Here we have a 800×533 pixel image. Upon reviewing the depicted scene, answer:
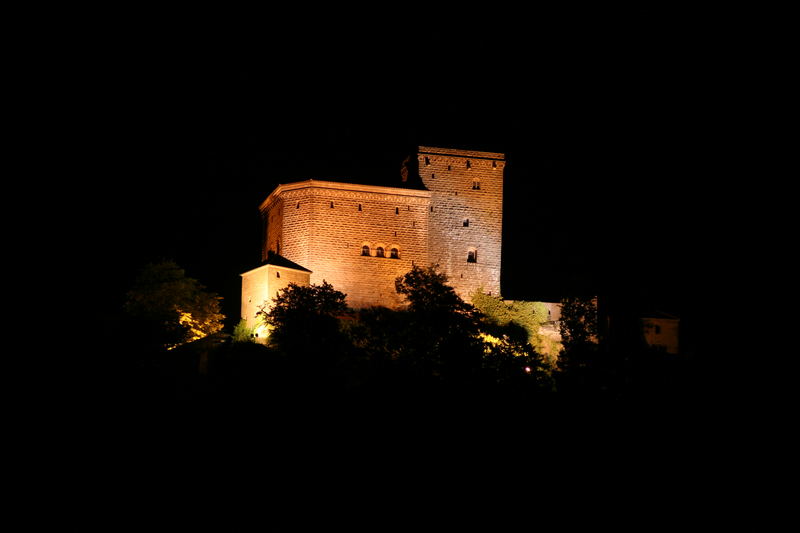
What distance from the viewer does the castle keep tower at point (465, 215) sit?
4975 centimetres

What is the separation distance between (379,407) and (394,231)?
364 inches

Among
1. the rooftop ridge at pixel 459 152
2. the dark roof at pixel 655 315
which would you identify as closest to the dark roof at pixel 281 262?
the rooftop ridge at pixel 459 152

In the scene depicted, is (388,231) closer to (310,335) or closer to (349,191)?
(349,191)

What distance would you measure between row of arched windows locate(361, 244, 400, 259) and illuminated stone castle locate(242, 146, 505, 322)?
0.04 meters

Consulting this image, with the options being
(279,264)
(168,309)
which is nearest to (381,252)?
(279,264)

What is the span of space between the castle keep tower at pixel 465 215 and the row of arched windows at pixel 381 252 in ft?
5.26

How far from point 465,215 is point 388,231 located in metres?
3.91

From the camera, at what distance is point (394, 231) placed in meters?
49.1

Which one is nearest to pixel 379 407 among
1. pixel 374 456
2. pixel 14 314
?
→ pixel 374 456

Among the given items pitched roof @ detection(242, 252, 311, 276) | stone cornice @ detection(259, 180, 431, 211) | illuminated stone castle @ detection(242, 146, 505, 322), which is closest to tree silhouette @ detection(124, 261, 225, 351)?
illuminated stone castle @ detection(242, 146, 505, 322)

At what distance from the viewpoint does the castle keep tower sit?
49750 millimetres

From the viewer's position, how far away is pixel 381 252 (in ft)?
160

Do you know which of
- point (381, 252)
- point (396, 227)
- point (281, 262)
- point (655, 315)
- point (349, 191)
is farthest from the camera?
point (655, 315)

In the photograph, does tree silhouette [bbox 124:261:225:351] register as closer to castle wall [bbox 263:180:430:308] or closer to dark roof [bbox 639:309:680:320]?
castle wall [bbox 263:180:430:308]
